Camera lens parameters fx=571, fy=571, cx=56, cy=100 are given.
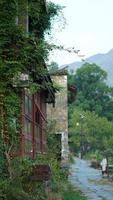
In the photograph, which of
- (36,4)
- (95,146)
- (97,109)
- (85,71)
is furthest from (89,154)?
(36,4)

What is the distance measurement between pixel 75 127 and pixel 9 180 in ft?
217

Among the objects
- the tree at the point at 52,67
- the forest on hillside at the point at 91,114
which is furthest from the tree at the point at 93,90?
the tree at the point at 52,67

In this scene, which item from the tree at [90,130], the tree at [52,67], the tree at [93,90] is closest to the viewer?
the tree at [52,67]

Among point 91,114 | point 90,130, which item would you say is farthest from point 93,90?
point 90,130

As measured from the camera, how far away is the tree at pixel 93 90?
9356 centimetres

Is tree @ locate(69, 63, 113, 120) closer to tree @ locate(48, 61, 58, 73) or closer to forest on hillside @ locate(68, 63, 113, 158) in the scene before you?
forest on hillside @ locate(68, 63, 113, 158)

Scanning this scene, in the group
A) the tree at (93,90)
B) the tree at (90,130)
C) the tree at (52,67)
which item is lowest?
the tree at (52,67)

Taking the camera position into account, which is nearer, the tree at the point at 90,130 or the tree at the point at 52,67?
the tree at the point at 52,67

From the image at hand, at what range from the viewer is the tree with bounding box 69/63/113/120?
307ft

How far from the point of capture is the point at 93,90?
9619 centimetres

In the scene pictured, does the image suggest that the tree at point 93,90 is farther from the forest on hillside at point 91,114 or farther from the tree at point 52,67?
the tree at point 52,67

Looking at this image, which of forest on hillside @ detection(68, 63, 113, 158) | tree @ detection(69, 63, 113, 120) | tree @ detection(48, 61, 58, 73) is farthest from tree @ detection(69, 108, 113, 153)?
tree @ detection(48, 61, 58, 73)

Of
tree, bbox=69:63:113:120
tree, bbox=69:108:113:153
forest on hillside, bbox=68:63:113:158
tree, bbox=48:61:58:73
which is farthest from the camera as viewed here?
tree, bbox=69:63:113:120

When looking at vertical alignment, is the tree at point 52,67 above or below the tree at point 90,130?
below
